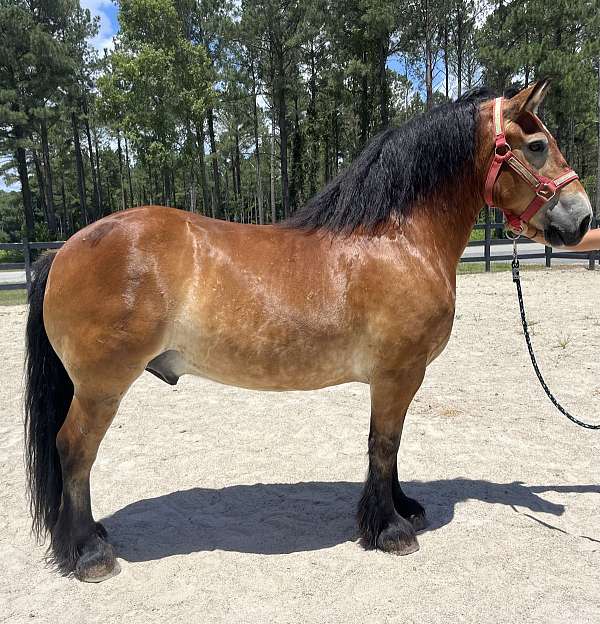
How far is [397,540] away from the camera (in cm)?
269

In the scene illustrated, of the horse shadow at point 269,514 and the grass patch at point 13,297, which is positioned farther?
the grass patch at point 13,297

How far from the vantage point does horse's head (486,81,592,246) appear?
253 cm

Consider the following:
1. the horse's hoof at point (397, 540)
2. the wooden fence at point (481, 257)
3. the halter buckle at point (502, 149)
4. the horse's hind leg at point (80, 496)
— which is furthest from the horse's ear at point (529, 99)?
the wooden fence at point (481, 257)

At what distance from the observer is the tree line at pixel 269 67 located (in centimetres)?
1955

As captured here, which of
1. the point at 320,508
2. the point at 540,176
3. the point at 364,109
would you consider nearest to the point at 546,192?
the point at 540,176

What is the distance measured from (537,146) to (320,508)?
8.13 ft

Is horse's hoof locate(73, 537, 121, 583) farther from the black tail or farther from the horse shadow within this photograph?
the black tail

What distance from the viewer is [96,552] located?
2.58 m

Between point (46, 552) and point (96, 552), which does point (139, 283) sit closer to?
point (96, 552)

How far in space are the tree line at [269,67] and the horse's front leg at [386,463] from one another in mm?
16824

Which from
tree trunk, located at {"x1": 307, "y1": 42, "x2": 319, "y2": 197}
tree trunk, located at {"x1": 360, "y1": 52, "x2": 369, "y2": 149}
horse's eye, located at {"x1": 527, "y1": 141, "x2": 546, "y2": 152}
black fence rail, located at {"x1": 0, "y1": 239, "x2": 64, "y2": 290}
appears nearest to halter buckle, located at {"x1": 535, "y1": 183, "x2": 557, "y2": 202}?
horse's eye, located at {"x1": 527, "y1": 141, "x2": 546, "y2": 152}

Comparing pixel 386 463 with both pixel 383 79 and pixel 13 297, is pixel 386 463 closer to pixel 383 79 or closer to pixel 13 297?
pixel 13 297

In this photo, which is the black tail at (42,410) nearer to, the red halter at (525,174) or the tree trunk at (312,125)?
the red halter at (525,174)

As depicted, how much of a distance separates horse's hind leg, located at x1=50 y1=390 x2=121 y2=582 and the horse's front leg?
1.35 metres
